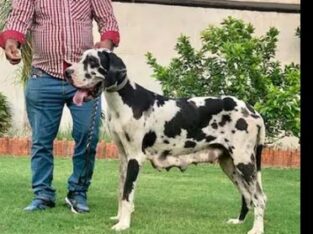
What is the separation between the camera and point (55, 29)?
15.1 feet

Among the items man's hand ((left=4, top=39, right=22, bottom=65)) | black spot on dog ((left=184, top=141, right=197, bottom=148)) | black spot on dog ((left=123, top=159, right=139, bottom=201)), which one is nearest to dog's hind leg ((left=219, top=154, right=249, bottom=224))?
black spot on dog ((left=184, top=141, right=197, bottom=148))

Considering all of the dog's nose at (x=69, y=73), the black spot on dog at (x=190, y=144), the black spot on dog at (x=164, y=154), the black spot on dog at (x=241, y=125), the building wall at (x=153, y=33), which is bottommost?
the black spot on dog at (x=164, y=154)

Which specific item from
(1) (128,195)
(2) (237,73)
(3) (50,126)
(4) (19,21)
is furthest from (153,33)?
(1) (128,195)

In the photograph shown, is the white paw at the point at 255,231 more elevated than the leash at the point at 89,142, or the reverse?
the leash at the point at 89,142

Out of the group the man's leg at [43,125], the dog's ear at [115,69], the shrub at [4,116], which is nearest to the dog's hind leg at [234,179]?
the dog's ear at [115,69]

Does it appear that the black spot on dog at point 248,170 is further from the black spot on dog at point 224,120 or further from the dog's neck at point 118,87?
the dog's neck at point 118,87

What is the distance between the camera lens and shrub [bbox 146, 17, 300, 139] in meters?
8.35

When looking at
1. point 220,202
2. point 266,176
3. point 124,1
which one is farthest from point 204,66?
point 220,202

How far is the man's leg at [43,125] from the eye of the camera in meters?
4.66

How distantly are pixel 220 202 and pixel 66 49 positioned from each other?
1.87m

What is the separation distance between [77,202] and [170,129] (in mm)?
985

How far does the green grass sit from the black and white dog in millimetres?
251
